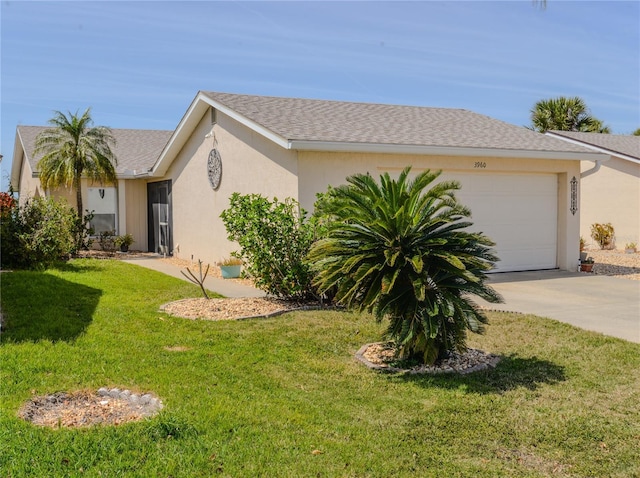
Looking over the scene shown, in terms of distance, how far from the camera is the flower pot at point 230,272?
13.6 meters

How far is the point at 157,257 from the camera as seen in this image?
18.7 meters

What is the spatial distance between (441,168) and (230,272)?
5.17 metres

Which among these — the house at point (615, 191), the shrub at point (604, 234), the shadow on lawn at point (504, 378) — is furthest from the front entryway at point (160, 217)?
the shrub at point (604, 234)

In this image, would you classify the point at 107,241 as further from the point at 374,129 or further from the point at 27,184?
the point at 374,129

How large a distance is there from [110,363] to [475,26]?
5.75m

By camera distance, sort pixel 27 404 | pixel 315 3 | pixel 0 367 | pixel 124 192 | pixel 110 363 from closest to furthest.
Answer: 1. pixel 27 404
2. pixel 0 367
3. pixel 110 363
4. pixel 315 3
5. pixel 124 192

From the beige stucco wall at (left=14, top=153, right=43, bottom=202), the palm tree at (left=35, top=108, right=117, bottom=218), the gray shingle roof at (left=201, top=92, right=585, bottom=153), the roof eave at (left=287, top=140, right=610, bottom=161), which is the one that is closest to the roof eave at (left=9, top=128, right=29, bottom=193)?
the beige stucco wall at (left=14, top=153, right=43, bottom=202)

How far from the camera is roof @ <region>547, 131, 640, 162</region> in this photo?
20172mm

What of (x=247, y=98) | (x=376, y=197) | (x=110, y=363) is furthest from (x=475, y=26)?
(x=247, y=98)

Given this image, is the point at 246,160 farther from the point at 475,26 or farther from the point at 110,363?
the point at 110,363

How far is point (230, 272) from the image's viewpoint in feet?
44.7

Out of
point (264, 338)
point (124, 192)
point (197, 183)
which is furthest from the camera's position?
point (124, 192)

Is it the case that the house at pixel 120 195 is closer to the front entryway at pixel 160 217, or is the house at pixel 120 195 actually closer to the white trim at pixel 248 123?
the front entryway at pixel 160 217

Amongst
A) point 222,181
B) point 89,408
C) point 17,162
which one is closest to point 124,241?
point 222,181
